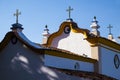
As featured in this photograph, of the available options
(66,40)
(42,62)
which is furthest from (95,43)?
(42,62)

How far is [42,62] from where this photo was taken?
51.8ft

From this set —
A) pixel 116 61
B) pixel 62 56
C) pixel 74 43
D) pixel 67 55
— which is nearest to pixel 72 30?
pixel 74 43

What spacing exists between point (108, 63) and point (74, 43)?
255cm

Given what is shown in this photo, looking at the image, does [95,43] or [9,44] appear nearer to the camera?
[9,44]

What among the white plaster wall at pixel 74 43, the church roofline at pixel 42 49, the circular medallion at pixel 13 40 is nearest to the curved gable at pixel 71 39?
the white plaster wall at pixel 74 43

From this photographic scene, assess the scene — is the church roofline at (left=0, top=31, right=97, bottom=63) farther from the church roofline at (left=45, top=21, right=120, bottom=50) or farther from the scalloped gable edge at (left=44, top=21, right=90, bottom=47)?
the scalloped gable edge at (left=44, top=21, right=90, bottom=47)

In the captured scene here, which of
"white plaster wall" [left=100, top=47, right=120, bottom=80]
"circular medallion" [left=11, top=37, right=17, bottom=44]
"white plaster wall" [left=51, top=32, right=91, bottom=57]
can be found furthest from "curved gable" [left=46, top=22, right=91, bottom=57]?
"circular medallion" [left=11, top=37, right=17, bottom=44]

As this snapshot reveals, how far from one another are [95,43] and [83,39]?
Result: 1.02 metres

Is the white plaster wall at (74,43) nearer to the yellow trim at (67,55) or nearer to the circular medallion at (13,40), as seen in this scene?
the yellow trim at (67,55)

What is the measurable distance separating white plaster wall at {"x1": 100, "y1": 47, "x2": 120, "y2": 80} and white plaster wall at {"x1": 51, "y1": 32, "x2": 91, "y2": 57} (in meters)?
0.89

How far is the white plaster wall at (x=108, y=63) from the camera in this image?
778 inches

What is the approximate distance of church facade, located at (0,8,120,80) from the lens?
1590 cm

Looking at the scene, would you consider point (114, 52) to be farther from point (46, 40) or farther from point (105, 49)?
point (46, 40)

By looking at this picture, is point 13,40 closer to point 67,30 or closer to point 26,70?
point 26,70
